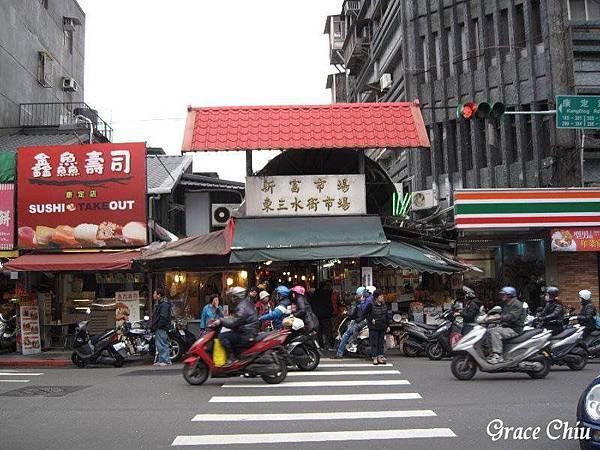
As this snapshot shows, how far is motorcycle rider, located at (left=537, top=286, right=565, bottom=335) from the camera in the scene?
45.9 feet

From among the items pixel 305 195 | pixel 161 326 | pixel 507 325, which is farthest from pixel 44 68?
pixel 507 325

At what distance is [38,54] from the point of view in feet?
92.1

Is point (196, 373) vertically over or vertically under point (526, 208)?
under

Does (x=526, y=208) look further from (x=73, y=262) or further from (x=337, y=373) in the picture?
(x=73, y=262)

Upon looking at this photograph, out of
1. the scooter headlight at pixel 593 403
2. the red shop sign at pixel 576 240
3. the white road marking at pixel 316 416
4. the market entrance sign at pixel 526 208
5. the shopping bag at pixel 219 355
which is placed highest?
the market entrance sign at pixel 526 208

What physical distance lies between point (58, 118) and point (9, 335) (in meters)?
14.5

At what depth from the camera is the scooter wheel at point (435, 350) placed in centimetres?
1512

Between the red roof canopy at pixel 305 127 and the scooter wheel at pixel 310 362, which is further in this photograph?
the red roof canopy at pixel 305 127

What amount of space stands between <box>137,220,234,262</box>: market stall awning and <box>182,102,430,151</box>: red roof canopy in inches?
98.3

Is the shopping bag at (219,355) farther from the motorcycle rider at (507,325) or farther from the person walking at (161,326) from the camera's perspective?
the motorcycle rider at (507,325)

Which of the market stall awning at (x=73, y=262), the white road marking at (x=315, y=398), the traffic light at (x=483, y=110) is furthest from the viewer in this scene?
the market stall awning at (x=73, y=262)

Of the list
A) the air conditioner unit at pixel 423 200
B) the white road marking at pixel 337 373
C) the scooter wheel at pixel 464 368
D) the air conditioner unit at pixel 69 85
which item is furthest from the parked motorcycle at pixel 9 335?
the air conditioner unit at pixel 69 85

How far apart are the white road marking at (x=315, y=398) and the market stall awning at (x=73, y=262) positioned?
7.87 meters

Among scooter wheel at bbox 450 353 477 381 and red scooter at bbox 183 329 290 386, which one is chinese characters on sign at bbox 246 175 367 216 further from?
scooter wheel at bbox 450 353 477 381
